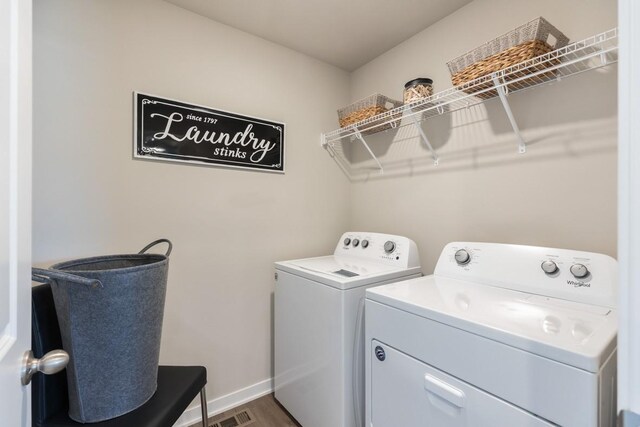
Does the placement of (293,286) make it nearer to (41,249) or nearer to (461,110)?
(41,249)

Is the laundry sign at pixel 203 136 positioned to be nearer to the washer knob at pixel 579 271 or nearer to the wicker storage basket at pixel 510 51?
the wicker storage basket at pixel 510 51

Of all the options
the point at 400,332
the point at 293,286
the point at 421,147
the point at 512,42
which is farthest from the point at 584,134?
the point at 293,286

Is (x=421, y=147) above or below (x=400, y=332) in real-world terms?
above

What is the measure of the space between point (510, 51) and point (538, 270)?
0.88 metres

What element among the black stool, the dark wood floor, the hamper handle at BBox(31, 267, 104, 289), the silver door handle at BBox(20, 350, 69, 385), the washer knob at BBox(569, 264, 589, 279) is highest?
the hamper handle at BBox(31, 267, 104, 289)

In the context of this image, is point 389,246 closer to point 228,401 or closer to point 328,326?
point 328,326

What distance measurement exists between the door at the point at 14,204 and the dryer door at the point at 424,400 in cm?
101

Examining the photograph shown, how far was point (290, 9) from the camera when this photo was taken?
1642 millimetres

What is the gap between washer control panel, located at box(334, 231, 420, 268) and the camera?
167cm

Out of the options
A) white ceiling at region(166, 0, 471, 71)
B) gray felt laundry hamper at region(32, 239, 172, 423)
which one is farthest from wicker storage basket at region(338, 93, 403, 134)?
gray felt laundry hamper at region(32, 239, 172, 423)

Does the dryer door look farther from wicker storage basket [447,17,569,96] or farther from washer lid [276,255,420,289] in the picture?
wicker storage basket [447,17,569,96]

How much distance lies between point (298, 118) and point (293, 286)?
3.84 feet

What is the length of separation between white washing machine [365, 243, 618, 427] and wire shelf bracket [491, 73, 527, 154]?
50cm

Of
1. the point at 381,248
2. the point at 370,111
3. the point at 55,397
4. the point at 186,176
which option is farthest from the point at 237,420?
the point at 370,111
